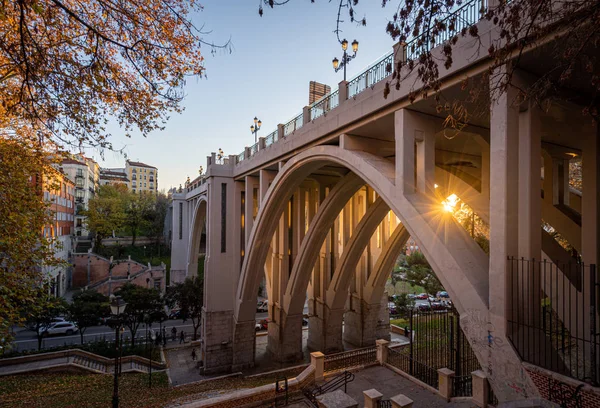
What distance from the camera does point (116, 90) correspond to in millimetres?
6129

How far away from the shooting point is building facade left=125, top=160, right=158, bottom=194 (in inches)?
3460

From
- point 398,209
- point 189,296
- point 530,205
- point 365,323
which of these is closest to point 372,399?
point 398,209

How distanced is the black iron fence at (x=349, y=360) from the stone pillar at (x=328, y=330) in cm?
582

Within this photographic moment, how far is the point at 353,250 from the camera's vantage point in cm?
1722

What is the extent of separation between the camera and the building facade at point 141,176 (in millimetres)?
87875

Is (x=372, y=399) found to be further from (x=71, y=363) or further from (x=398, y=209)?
(x=71, y=363)

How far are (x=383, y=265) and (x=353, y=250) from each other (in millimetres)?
3136

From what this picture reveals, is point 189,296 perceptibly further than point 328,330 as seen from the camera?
Yes

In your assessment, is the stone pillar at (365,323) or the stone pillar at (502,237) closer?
the stone pillar at (502,237)

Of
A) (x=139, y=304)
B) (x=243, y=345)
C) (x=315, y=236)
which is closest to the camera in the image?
(x=315, y=236)

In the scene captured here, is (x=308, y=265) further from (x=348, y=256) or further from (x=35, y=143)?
(x=35, y=143)

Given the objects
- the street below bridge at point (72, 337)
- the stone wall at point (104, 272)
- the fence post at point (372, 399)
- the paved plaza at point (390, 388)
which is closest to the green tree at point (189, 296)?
the street below bridge at point (72, 337)

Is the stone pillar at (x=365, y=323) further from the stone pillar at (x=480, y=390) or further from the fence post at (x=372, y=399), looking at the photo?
the fence post at (x=372, y=399)

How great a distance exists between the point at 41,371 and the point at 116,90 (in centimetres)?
1513
